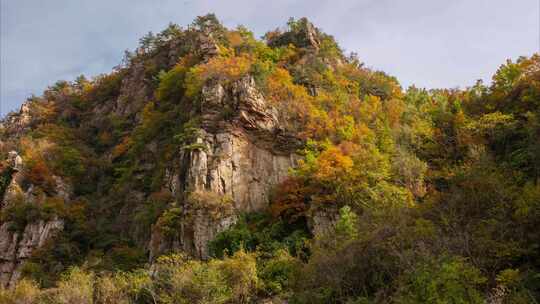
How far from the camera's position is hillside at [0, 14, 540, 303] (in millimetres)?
19406

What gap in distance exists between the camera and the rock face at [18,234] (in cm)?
3319

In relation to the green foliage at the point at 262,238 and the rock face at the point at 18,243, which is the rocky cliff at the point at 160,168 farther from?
the green foliage at the point at 262,238

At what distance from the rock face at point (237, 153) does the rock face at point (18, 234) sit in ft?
30.6

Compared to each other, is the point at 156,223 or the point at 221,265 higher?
the point at 156,223

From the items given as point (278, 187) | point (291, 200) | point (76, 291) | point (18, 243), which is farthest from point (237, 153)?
point (18, 243)

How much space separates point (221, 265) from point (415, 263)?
10521 millimetres

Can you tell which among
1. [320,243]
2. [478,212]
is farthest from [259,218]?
[478,212]

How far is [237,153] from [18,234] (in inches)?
643

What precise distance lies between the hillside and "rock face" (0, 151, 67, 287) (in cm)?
12

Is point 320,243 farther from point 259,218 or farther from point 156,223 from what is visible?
point 156,223

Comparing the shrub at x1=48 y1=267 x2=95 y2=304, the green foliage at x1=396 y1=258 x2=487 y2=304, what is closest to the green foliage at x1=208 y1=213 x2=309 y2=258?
the shrub at x1=48 y1=267 x2=95 y2=304

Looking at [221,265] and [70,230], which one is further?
[70,230]

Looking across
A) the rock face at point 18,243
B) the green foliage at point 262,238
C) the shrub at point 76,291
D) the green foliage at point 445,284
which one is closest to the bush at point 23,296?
the shrub at point 76,291

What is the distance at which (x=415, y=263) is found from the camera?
1767cm
